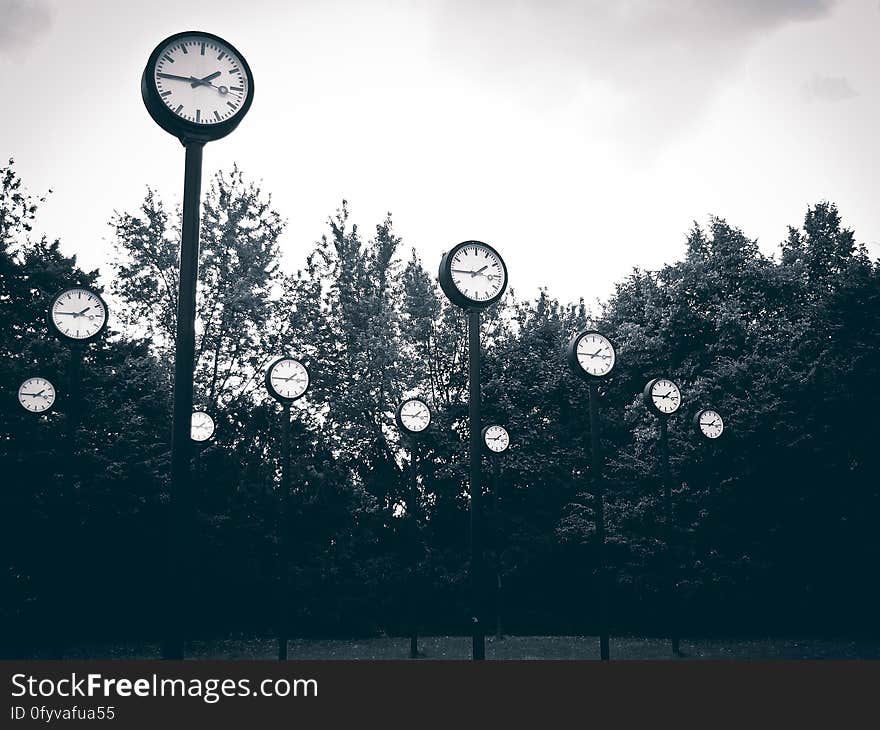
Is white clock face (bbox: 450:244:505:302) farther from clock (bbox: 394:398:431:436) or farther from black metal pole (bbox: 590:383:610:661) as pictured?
clock (bbox: 394:398:431:436)

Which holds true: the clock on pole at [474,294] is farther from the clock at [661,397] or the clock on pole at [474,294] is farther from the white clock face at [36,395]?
the white clock face at [36,395]

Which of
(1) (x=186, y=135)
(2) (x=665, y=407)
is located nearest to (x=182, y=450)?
(1) (x=186, y=135)

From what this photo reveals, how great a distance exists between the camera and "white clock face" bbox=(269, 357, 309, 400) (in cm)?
1120

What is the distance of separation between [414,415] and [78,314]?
6.81 metres

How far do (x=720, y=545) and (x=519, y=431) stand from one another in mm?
6698

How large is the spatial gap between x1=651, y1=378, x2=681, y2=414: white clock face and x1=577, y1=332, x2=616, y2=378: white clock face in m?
3.50

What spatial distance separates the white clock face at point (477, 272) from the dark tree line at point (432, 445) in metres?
9.79

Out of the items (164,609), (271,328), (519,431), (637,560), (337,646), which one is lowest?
(337,646)

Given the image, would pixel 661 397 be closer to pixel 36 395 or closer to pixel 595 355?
pixel 595 355

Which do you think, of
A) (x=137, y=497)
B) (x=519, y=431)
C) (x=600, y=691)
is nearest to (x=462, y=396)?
(x=519, y=431)

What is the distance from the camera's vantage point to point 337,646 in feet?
53.5

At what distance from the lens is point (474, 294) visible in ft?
23.4

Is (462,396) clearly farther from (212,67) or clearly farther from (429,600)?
(212,67)

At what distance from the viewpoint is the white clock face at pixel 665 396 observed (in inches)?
514
